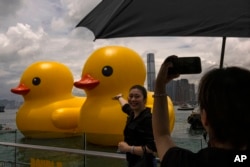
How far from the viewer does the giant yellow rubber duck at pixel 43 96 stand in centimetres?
1307

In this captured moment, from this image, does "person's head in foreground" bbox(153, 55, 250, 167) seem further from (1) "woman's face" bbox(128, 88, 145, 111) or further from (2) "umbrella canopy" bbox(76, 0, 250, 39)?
(1) "woman's face" bbox(128, 88, 145, 111)

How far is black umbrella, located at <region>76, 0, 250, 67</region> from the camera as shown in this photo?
1.75m

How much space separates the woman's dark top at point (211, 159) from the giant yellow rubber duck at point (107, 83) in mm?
9250

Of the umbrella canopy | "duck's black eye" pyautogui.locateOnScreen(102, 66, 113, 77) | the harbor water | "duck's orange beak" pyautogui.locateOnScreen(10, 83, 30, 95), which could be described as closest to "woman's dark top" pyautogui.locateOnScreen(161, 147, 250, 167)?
the umbrella canopy

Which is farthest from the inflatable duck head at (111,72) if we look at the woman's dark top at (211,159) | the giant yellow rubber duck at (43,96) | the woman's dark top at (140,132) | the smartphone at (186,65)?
the woman's dark top at (211,159)

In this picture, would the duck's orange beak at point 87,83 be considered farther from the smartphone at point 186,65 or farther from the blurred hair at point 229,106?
the blurred hair at point 229,106

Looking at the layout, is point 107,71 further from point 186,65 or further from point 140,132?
point 186,65

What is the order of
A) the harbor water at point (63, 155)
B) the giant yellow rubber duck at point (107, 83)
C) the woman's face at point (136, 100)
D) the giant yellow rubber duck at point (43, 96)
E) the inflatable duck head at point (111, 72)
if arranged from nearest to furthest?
Result: the woman's face at point (136, 100) → the harbor water at point (63, 155) → the giant yellow rubber duck at point (107, 83) → the inflatable duck head at point (111, 72) → the giant yellow rubber duck at point (43, 96)

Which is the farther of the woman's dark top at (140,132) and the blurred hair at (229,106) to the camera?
the woman's dark top at (140,132)

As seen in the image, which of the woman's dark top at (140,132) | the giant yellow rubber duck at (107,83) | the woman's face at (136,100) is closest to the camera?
the woman's dark top at (140,132)

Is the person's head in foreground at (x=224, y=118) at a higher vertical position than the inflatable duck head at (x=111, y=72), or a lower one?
lower

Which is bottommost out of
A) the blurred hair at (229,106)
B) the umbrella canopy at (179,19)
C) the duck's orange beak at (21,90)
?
the blurred hair at (229,106)

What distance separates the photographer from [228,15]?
1.76 metres

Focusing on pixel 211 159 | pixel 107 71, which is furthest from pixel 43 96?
pixel 211 159
